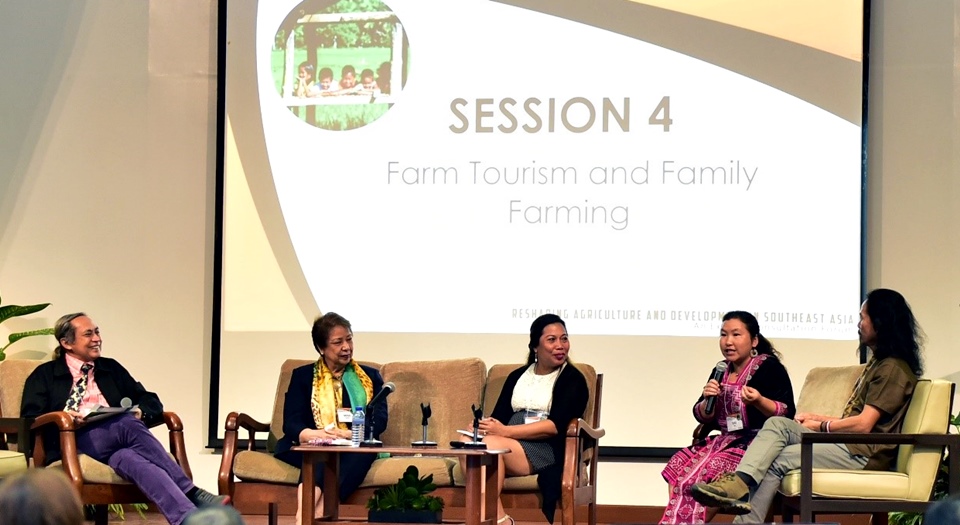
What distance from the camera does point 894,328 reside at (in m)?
4.86

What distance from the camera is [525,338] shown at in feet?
20.7

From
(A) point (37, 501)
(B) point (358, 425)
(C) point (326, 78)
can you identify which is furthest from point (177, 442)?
(A) point (37, 501)

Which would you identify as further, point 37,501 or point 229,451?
point 229,451

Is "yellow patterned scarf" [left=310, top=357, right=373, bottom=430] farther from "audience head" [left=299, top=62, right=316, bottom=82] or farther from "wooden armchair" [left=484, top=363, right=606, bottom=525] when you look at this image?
"audience head" [left=299, top=62, right=316, bottom=82]

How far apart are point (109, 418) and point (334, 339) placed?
3.29 feet

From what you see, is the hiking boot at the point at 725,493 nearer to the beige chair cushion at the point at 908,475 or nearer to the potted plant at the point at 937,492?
the beige chair cushion at the point at 908,475

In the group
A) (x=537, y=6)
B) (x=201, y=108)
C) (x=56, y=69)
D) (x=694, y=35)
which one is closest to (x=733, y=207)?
(x=694, y=35)

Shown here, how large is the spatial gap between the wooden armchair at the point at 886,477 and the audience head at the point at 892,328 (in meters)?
0.19

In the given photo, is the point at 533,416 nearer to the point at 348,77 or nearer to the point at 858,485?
the point at 858,485

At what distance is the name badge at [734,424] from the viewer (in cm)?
498

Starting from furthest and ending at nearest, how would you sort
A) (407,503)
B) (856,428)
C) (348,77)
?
(348,77) < (856,428) < (407,503)

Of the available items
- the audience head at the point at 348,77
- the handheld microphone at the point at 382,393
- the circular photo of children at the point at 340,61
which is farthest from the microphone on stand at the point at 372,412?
the audience head at the point at 348,77

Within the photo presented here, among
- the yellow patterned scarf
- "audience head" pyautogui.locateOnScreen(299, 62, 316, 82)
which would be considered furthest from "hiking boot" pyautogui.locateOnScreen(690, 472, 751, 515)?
"audience head" pyautogui.locateOnScreen(299, 62, 316, 82)

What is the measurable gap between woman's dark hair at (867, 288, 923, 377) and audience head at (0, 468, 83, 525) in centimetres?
382
